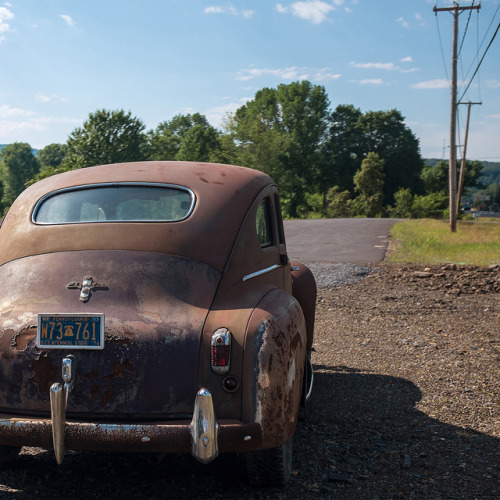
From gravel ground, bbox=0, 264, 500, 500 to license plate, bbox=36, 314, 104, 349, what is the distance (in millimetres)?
841

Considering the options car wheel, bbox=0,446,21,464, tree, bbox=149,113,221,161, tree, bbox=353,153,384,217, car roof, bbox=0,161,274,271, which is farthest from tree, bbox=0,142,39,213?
car wheel, bbox=0,446,21,464

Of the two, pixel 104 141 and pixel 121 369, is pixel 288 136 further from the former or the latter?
pixel 121 369

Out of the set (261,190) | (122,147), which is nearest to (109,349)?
(261,190)

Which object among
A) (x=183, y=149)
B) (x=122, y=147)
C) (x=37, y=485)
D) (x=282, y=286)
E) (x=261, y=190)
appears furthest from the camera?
(x=183, y=149)

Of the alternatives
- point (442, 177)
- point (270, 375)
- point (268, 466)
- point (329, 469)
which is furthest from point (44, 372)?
point (442, 177)

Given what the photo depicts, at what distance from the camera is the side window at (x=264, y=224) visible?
150 inches

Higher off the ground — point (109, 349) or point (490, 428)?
point (109, 349)

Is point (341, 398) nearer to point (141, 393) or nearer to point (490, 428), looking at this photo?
point (490, 428)

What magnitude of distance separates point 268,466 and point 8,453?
5.08 feet

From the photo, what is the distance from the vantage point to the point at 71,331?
2.89m

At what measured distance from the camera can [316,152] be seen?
7900 cm

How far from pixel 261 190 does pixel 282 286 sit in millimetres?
738

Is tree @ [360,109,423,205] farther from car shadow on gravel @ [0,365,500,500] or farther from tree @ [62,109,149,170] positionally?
car shadow on gravel @ [0,365,500,500]

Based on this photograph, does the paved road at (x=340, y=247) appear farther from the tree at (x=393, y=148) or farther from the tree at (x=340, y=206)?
the tree at (x=393, y=148)
